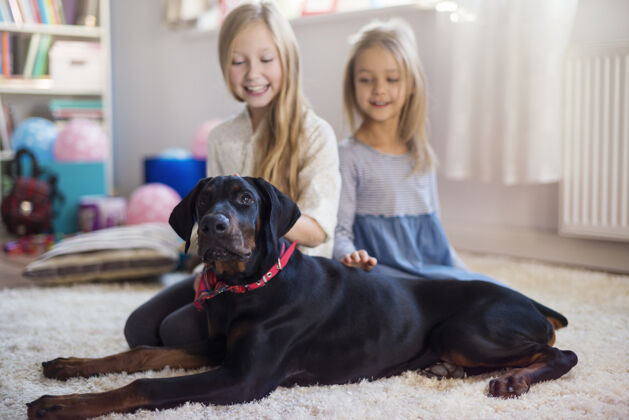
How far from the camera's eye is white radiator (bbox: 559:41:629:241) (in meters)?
2.72

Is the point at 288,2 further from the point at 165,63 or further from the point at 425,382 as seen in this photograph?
the point at 425,382

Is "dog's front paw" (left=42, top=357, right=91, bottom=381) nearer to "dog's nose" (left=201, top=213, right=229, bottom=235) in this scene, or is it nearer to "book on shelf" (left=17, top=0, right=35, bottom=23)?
"dog's nose" (left=201, top=213, right=229, bottom=235)

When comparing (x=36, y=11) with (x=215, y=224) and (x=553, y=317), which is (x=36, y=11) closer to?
(x=215, y=224)

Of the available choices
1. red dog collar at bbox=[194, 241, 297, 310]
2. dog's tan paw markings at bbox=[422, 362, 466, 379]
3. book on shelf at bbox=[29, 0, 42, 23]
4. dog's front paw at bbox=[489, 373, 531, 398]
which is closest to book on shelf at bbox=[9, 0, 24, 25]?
book on shelf at bbox=[29, 0, 42, 23]

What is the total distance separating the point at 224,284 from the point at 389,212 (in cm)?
96

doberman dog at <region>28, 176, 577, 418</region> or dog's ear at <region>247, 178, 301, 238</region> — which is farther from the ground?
dog's ear at <region>247, 178, 301, 238</region>

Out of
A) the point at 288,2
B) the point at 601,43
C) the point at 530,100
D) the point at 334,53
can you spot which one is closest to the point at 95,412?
the point at 530,100

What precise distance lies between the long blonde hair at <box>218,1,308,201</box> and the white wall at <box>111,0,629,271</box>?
988 mm

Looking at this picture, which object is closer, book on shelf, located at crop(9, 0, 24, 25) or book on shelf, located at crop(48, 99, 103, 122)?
book on shelf, located at crop(9, 0, 24, 25)

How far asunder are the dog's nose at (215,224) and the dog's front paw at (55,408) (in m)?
0.45

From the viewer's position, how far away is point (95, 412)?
1.25 metres

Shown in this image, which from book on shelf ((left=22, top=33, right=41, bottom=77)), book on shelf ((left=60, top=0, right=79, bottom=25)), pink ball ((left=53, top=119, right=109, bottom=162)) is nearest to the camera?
pink ball ((left=53, top=119, right=109, bottom=162))

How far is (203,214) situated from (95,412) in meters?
0.49

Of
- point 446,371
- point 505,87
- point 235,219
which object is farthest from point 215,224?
point 505,87
